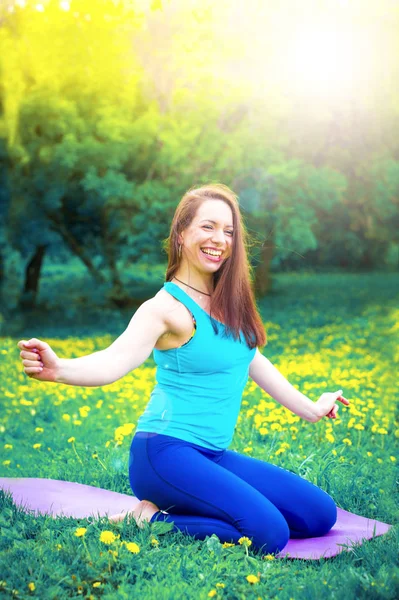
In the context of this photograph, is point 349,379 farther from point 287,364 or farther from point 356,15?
point 356,15

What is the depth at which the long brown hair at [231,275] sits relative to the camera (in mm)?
2768

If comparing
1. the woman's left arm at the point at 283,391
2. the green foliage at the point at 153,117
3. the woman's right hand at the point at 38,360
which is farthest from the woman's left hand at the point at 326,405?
the green foliage at the point at 153,117

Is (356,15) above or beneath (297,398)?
above

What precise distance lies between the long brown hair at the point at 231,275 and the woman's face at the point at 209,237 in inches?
0.9

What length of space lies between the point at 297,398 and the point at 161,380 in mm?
591

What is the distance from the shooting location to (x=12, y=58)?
1088 cm

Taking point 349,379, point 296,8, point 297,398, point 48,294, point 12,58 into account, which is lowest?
point 48,294

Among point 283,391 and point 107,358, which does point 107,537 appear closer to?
point 107,358

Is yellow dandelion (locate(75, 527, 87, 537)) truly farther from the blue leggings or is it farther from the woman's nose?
the woman's nose

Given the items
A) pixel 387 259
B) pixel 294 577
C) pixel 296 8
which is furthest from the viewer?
pixel 387 259

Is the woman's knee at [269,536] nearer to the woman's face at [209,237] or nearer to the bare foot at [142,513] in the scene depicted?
the bare foot at [142,513]

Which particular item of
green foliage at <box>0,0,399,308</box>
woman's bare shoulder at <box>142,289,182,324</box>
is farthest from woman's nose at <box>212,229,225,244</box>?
green foliage at <box>0,0,399,308</box>

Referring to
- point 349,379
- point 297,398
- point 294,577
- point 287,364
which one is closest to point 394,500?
point 297,398

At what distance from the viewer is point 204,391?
8.84 ft
